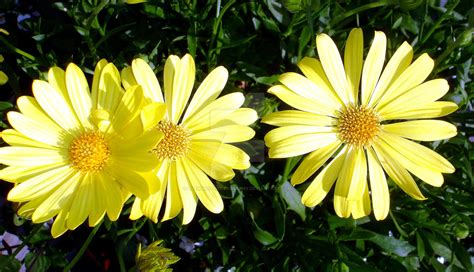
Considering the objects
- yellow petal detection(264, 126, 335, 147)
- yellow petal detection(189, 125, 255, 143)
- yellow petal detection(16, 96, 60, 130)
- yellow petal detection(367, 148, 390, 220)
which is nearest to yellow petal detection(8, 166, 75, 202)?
yellow petal detection(16, 96, 60, 130)

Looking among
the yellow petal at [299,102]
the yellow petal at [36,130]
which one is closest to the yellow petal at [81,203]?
the yellow petal at [36,130]

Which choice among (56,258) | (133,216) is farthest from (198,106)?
(56,258)

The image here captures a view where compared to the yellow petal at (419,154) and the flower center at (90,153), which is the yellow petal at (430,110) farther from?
the flower center at (90,153)

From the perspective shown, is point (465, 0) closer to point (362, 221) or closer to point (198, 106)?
point (362, 221)

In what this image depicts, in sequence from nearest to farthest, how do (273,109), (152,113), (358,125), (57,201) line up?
(152,113) < (57,201) < (358,125) < (273,109)

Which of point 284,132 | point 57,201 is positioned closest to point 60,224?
point 57,201

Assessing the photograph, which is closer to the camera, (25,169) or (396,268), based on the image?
(25,169)

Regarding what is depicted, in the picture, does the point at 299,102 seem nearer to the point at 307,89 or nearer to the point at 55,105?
the point at 307,89
